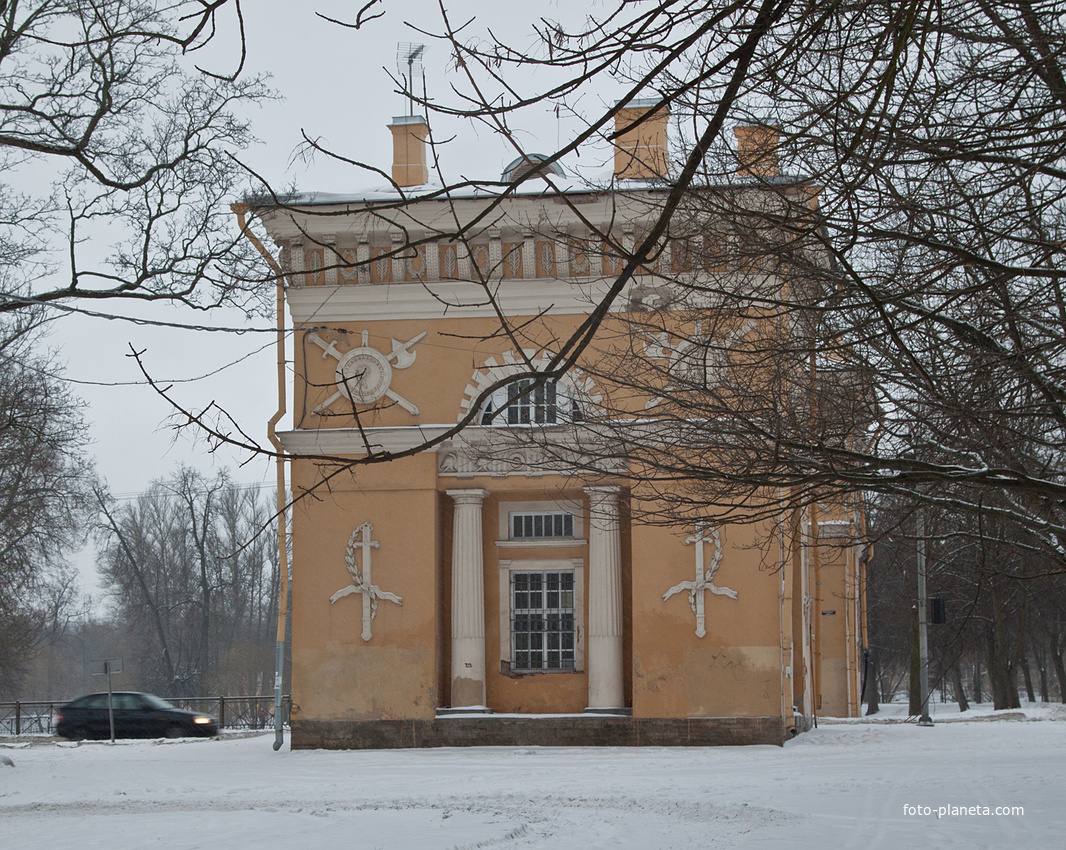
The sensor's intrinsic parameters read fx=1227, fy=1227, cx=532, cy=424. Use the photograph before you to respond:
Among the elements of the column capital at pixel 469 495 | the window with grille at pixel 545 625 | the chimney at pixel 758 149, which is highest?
the chimney at pixel 758 149

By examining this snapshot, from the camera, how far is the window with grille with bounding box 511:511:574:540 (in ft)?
64.7

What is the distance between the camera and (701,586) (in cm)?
1831

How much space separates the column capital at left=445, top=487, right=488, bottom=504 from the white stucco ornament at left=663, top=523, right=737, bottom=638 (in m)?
3.20

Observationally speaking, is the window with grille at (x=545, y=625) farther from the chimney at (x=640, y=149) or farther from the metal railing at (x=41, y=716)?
the metal railing at (x=41, y=716)

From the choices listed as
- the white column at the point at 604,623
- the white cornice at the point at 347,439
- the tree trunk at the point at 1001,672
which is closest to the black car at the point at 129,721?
the white cornice at the point at 347,439

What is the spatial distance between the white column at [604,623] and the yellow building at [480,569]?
0.03 metres

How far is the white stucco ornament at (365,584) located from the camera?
18.8 m

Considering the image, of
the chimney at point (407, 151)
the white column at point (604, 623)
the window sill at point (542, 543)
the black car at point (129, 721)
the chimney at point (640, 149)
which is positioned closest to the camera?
the chimney at point (640, 149)

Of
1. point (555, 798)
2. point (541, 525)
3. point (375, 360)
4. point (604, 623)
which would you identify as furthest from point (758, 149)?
point (541, 525)

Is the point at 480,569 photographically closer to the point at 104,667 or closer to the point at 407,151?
the point at 407,151

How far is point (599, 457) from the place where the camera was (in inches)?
305

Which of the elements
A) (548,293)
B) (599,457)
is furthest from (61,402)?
(599,457)

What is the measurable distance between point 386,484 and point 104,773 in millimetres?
5741

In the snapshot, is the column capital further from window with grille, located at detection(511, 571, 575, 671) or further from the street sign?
the street sign
